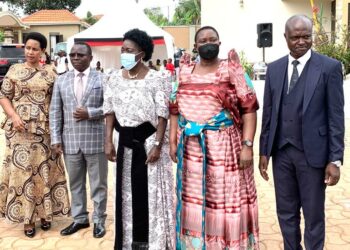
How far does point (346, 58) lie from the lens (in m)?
13.7

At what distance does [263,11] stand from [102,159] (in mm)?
18829

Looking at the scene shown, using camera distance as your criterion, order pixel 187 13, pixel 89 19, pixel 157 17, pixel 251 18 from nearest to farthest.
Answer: pixel 251 18 < pixel 89 19 < pixel 187 13 < pixel 157 17

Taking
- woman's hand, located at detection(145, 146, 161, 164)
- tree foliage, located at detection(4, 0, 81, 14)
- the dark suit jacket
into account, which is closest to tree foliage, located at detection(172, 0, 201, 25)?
tree foliage, located at detection(4, 0, 81, 14)

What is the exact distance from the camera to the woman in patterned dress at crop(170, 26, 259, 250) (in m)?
3.09

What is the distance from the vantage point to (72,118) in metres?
3.97

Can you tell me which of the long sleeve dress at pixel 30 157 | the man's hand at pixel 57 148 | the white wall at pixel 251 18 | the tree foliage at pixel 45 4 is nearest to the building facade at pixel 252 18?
the white wall at pixel 251 18

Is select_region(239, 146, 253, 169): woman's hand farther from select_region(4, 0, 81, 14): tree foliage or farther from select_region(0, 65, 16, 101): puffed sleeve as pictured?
select_region(4, 0, 81, 14): tree foliage

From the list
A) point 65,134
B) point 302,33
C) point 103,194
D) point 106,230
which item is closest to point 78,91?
point 65,134

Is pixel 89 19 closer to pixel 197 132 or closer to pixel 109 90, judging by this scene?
pixel 109 90

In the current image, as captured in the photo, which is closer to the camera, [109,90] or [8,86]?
[109,90]

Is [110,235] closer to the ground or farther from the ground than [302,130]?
closer to the ground

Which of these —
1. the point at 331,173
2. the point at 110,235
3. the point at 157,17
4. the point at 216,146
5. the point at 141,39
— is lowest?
the point at 110,235

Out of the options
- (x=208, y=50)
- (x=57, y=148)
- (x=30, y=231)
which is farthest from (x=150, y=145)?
(x=30, y=231)

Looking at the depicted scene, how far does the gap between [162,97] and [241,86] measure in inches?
24.6
